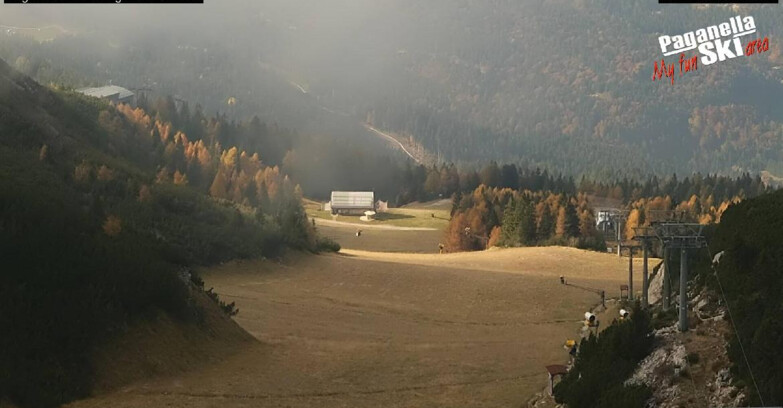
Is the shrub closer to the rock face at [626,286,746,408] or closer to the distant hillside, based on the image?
the rock face at [626,286,746,408]

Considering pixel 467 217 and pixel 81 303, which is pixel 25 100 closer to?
pixel 81 303

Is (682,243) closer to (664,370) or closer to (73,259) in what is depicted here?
(664,370)

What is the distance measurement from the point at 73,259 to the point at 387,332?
18054mm

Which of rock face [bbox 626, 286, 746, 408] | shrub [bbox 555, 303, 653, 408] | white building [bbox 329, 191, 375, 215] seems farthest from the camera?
white building [bbox 329, 191, 375, 215]

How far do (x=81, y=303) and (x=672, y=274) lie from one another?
23.6 metres

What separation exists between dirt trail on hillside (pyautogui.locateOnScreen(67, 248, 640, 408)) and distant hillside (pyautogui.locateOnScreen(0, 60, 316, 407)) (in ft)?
7.32

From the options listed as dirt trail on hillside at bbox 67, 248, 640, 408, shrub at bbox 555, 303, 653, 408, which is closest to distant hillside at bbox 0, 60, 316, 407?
dirt trail on hillside at bbox 67, 248, 640, 408

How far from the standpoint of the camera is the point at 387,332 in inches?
1940

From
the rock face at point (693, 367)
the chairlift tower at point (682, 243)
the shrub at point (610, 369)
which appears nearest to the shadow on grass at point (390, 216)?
the chairlift tower at point (682, 243)

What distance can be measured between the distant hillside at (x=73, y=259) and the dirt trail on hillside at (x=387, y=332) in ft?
7.32

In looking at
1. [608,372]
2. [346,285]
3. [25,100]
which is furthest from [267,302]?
[25,100]

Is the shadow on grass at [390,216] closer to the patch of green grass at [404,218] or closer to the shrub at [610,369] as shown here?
the patch of green grass at [404,218]

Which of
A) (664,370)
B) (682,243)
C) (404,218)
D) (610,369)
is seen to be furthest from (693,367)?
(404,218)

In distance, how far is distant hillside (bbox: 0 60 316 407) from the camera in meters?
31.3
